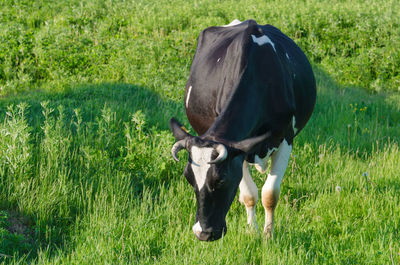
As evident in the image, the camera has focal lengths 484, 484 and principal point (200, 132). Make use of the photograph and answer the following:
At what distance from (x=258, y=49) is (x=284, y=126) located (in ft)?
2.25

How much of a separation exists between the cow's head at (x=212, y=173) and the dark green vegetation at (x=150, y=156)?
424 mm

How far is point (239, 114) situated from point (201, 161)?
589mm

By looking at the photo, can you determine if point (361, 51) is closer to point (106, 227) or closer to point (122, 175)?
point (122, 175)

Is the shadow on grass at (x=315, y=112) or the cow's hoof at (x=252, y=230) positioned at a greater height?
the cow's hoof at (x=252, y=230)

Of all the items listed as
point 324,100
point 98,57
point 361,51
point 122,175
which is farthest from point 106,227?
point 361,51

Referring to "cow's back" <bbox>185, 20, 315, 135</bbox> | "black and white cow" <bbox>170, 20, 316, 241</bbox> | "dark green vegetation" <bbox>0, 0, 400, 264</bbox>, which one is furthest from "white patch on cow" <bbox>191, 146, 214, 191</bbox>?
"dark green vegetation" <bbox>0, 0, 400, 264</bbox>

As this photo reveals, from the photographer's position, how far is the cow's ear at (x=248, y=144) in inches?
126

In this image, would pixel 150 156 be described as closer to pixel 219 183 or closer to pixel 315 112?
pixel 219 183

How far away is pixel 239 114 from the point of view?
3.57m

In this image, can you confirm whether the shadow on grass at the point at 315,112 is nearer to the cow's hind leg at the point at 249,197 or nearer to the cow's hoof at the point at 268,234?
the cow's hind leg at the point at 249,197

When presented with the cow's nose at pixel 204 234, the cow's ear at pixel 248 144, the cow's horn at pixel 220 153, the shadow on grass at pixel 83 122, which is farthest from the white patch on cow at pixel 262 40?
the shadow on grass at pixel 83 122

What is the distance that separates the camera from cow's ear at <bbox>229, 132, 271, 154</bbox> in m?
3.20

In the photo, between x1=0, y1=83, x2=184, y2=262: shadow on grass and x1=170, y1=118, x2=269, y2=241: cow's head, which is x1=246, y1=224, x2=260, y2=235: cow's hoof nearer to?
x1=170, y1=118, x2=269, y2=241: cow's head

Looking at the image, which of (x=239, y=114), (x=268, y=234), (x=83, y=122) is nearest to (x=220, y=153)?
(x=239, y=114)
